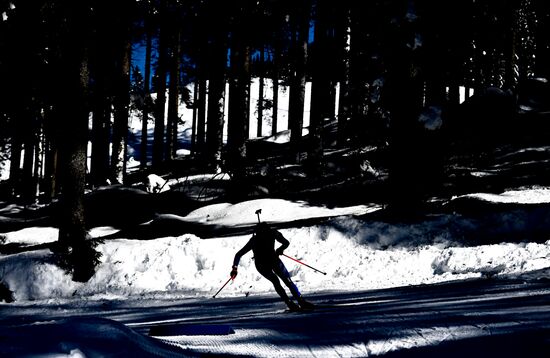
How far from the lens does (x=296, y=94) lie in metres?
24.0

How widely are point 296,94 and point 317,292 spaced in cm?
1438

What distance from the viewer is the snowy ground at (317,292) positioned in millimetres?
5410

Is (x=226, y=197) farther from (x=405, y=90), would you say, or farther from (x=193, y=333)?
(x=193, y=333)

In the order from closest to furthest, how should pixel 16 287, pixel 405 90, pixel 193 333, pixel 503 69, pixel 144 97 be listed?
1. pixel 193 333
2. pixel 16 287
3. pixel 405 90
4. pixel 144 97
5. pixel 503 69

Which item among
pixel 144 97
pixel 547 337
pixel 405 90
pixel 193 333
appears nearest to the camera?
pixel 547 337

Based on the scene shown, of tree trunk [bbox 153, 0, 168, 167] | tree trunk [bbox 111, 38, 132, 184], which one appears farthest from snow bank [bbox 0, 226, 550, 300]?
tree trunk [bbox 153, 0, 168, 167]

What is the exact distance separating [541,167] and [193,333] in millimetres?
17263

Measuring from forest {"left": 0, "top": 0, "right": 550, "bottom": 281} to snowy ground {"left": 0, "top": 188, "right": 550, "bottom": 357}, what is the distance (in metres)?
1.20

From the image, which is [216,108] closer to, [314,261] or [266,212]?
[266,212]

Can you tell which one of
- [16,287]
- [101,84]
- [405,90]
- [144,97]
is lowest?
[16,287]

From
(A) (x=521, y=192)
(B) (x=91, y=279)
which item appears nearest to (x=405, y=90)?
(A) (x=521, y=192)

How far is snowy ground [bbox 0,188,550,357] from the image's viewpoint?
541 centimetres

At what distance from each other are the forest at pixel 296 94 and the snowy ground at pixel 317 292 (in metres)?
1.20

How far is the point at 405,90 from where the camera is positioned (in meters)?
14.6
